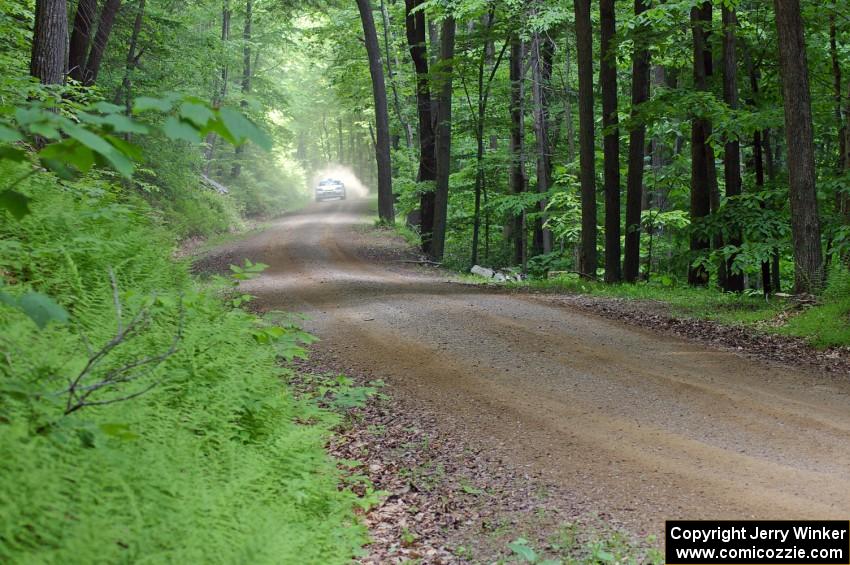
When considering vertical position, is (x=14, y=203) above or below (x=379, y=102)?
below

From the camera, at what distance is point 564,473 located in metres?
5.89

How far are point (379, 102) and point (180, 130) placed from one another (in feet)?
90.6

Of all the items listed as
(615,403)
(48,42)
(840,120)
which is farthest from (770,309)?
(48,42)

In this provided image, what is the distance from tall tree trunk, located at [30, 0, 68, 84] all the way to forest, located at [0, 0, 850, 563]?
0.03 metres

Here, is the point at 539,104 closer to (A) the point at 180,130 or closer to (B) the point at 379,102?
(B) the point at 379,102

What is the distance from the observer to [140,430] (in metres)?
3.63

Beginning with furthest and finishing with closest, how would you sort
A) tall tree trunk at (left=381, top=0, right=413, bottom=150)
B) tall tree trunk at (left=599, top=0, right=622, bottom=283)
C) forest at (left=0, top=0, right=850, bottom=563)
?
tall tree trunk at (left=381, top=0, right=413, bottom=150) → tall tree trunk at (left=599, top=0, right=622, bottom=283) → forest at (left=0, top=0, right=850, bottom=563)

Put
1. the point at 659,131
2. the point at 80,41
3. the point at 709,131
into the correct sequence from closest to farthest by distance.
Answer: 1. the point at 709,131
2. the point at 80,41
3. the point at 659,131

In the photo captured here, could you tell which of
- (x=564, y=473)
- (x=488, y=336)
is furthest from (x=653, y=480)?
(x=488, y=336)

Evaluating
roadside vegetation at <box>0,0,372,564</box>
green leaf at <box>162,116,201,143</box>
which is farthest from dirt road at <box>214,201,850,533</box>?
green leaf at <box>162,116,201,143</box>

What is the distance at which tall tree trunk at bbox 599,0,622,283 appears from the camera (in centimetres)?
1717

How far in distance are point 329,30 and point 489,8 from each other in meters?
15.0

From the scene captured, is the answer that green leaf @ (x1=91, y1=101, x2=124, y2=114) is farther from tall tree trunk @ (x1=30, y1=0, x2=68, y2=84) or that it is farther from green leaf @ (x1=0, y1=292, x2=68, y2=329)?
tall tree trunk @ (x1=30, y1=0, x2=68, y2=84)

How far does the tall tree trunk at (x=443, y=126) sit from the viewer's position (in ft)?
73.4
